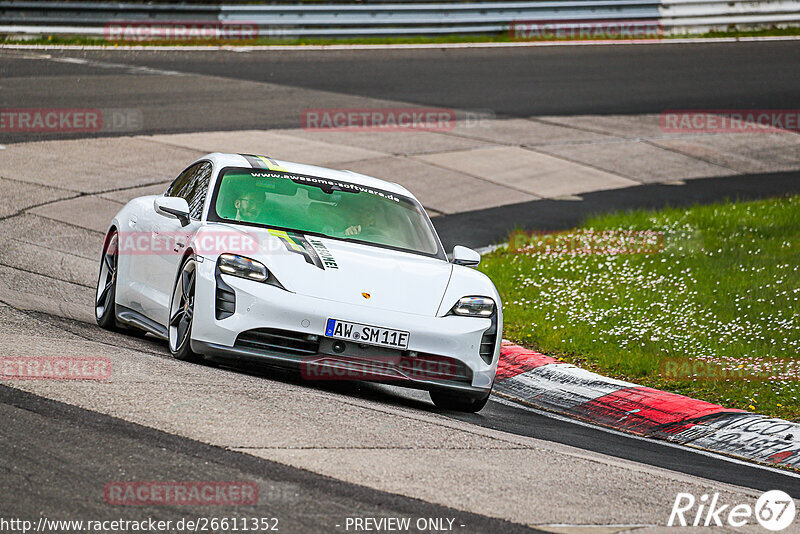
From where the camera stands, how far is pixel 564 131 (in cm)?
2019

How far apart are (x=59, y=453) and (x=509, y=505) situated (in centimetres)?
194

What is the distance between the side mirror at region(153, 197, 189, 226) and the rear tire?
2005 millimetres

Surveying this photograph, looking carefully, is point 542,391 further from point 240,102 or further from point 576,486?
point 240,102

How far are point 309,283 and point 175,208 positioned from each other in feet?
4.18

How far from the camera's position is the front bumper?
6.87m

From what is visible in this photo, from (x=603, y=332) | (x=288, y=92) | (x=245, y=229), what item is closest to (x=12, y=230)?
(x=245, y=229)

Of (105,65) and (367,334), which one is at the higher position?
(105,65)
